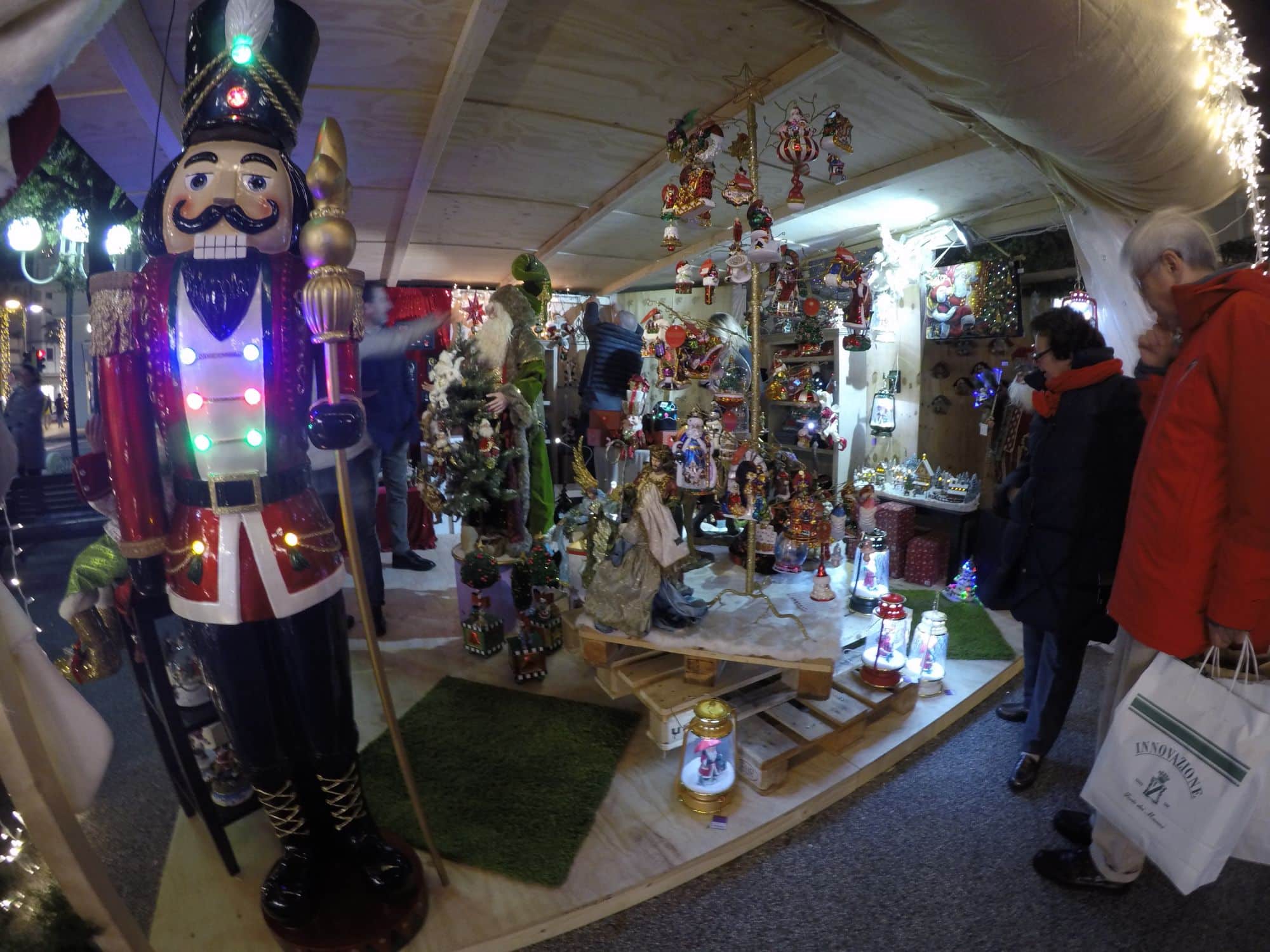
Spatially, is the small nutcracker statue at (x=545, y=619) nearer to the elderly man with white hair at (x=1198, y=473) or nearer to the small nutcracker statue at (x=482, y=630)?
the small nutcracker statue at (x=482, y=630)

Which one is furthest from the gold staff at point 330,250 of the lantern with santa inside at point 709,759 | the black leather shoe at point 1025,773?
the black leather shoe at point 1025,773

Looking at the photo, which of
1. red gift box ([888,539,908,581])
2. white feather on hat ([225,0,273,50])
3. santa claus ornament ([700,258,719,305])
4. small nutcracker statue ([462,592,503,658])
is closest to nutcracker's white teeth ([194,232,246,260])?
white feather on hat ([225,0,273,50])

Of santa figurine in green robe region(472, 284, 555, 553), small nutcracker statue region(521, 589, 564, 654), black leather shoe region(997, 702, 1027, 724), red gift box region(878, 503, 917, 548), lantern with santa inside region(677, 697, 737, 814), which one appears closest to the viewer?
lantern with santa inside region(677, 697, 737, 814)

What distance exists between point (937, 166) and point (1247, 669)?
2.49 m

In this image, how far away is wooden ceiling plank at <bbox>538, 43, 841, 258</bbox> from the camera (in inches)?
80.2

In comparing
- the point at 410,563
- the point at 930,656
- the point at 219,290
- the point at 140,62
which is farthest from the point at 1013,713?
the point at 140,62

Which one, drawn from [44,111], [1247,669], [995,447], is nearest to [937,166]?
[995,447]

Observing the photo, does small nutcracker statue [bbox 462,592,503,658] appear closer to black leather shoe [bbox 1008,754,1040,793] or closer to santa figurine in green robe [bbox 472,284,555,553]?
santa figurine in green robe [bbox 472,284,555,553]

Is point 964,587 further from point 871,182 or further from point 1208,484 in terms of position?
point 1208,484

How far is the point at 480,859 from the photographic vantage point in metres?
1.70

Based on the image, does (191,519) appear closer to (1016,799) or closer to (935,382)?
(1016,799)

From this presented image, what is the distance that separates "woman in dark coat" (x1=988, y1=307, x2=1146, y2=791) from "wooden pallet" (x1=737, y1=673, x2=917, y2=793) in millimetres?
491

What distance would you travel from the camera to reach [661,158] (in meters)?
2.81

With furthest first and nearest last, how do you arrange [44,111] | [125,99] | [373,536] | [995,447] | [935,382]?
[935,382]
[995,447]
[373,536]
[125,99]
[44,111]
